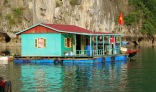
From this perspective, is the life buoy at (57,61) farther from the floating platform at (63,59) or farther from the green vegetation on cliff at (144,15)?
the green vegetation on cliff at (144,15)

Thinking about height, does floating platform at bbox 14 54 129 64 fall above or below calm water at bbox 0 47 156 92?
above

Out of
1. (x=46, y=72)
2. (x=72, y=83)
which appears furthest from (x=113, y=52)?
(x=72, y=83)

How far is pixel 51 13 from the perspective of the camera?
293 feet

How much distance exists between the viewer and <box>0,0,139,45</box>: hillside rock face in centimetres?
8819

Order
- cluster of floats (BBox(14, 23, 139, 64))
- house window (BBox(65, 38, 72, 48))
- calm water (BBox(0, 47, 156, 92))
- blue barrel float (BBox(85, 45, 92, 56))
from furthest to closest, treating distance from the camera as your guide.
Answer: house window (BBox(65, 38, 72, 48)), blue barrel float (BBox(85, 45, 92, 56)), cluster of floats (BBox(14, 23, 139, 64)), calm water (BBox(0, 47, 156, 92))

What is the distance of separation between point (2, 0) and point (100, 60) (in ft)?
170

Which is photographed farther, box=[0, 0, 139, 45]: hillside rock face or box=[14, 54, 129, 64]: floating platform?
box=[0, 0, 139, 45]: hillside rock face

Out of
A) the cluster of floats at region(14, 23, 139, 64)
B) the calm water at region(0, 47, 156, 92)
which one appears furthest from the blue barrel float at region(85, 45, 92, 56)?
the calm water at region(0, 47, 156, 92)

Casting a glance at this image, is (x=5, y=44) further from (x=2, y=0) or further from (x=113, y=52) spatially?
(x=113, y=52)

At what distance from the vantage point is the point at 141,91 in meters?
24.4

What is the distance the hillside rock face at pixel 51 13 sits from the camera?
88.2m

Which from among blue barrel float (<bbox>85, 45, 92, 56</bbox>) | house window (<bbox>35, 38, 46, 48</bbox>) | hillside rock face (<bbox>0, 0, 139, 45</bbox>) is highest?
hillside rock face (<bbox>0, 0, 139, 45</bbox>)

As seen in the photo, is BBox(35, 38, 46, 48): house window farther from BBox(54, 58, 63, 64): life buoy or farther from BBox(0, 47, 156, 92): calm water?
BBox(0, 47, 156, 92): calm water

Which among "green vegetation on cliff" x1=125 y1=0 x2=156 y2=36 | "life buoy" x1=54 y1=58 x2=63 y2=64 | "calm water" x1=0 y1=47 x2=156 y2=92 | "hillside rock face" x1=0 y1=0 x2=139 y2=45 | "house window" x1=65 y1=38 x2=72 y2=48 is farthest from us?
"green vegetation on cliff" x1=125 y1=0 x2=156 y2=36
